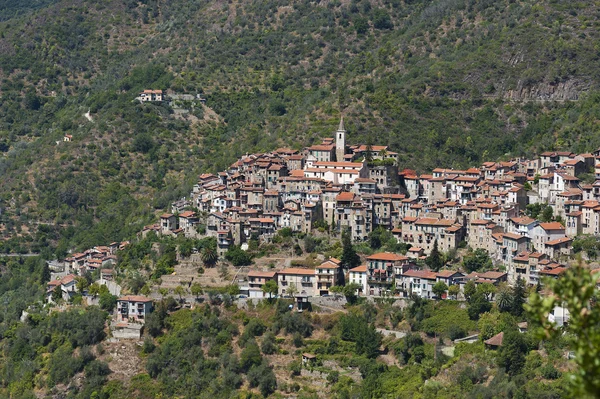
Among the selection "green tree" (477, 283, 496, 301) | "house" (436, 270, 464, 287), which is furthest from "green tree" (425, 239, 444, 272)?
"green tree" (477, 283, 496, 301)

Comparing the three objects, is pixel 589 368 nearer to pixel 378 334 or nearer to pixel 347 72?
pixel 378 334

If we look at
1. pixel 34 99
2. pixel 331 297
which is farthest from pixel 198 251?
pixel 34 99

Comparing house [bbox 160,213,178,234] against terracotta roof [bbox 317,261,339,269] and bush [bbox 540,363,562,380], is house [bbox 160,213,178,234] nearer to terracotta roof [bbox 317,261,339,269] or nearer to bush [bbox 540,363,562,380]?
terracotta roof [bbox 317,261,339,269]

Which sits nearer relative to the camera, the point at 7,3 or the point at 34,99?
the point at 34,99

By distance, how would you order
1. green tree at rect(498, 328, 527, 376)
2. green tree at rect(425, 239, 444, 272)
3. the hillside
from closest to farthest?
1. green tree at rect(498, 328, 527, 376)
2. green tree at rect(425, 239, 444, 272)
3. the hillside

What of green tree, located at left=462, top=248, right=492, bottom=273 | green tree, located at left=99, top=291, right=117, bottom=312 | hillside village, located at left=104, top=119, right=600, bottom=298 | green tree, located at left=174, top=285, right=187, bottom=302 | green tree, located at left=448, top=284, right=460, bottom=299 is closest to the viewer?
green tree, located at left=448, top=284, right=460, bottom=299

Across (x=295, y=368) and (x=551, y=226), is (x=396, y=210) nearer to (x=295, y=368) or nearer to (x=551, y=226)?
(x=551, y=226)
